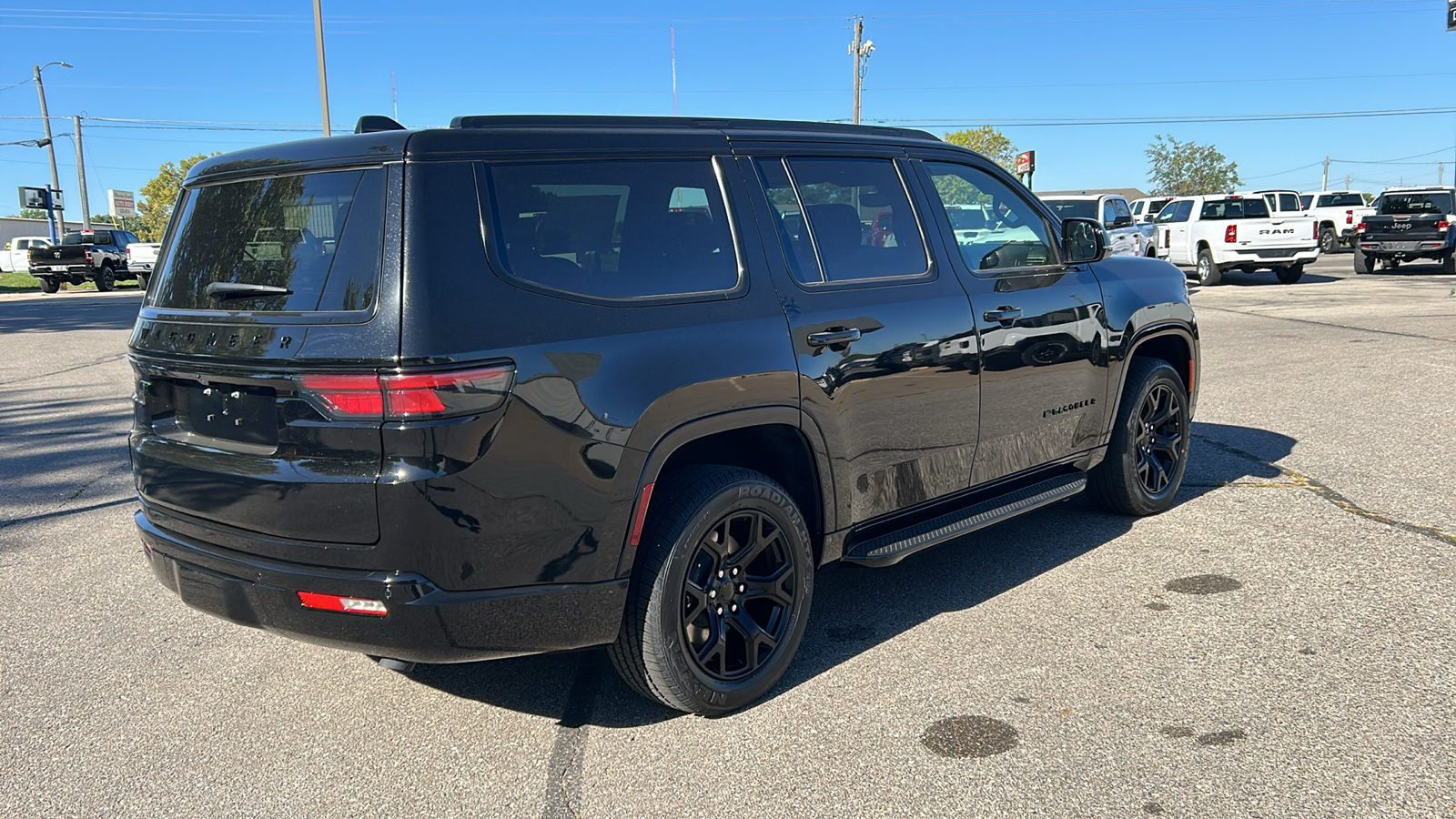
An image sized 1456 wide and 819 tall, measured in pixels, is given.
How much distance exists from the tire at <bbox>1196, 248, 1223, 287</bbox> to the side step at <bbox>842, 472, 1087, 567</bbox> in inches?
798

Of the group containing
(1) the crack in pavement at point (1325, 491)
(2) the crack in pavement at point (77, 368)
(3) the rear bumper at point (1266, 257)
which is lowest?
(1) the crack in pavement at point (1325, 491)

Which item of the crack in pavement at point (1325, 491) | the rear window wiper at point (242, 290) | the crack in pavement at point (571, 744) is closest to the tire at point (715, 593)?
the crack in pavement at point (571, 744)

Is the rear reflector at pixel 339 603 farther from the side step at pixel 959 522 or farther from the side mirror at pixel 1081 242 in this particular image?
the side mirror at pixel 1081 242

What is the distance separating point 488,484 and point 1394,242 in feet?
85.9

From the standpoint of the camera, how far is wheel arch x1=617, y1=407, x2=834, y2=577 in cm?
337

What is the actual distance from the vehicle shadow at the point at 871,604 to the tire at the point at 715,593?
0.62ft

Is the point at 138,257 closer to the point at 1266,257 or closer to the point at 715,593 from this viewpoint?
the point at 1266,257

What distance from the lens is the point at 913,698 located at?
3582mm

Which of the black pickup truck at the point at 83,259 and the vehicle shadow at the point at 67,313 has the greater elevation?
the black pickup truck at the point at 83,259

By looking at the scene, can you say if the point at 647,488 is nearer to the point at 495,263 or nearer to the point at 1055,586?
the point at 495,263

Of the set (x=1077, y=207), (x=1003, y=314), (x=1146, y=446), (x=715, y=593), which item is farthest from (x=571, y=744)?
(x=1077, y=207)

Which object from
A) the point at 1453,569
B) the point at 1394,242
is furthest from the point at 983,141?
the point at 1453,569

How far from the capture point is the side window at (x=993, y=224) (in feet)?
14.9

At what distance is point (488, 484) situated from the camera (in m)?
2.90
